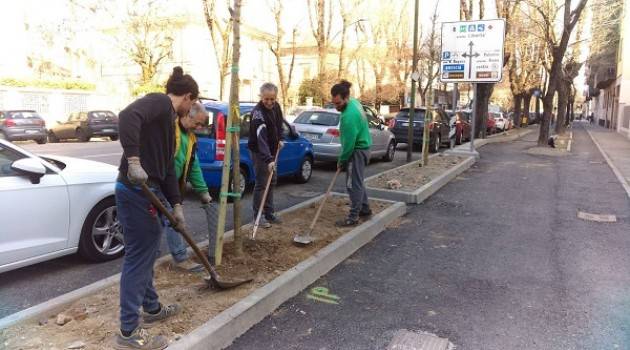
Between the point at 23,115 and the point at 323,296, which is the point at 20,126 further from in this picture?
the point at 323,296

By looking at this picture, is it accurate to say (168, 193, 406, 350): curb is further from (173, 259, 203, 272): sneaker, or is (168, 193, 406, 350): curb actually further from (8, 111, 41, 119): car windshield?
(8, 111, 41, 119): car windshield

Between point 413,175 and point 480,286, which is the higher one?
point 413,175

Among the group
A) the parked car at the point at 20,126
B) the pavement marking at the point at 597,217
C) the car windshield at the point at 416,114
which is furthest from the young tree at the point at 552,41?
the parked car at the point at 20,126

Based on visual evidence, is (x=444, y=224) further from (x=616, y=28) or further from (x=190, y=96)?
(x=616, y=28)

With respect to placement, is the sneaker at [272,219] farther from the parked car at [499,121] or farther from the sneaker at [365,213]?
the parked car at [499,121]

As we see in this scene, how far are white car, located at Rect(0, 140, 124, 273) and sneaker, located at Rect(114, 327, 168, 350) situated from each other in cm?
179

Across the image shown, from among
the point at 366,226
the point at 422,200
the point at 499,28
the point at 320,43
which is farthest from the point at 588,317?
the point at 320,43

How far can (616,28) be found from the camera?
33.4m

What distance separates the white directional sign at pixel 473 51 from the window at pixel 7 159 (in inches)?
511

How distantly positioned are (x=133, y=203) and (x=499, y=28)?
546 inches

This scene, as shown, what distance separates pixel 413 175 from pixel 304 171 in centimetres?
232

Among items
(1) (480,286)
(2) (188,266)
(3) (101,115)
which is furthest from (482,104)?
(2) (188,266)

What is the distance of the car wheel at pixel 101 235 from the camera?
4875 mm

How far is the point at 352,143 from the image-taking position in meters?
6.07
